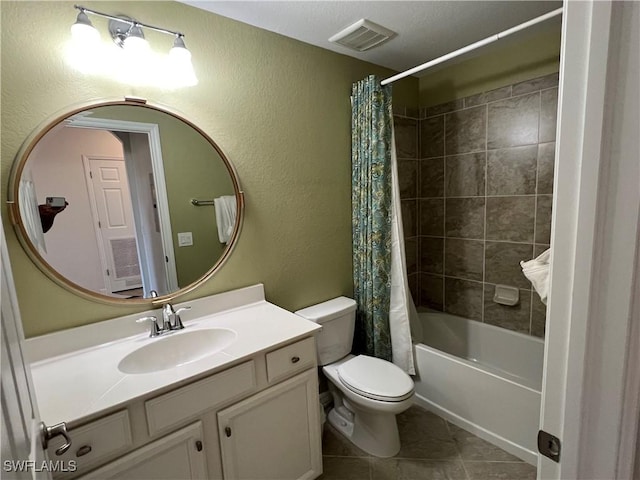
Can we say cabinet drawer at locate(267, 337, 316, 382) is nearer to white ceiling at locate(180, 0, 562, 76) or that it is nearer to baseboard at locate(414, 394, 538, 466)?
baseboard at locate(414, 394, 538, 466)

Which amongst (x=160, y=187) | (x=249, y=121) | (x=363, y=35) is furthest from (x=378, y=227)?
(x=160, y=187)

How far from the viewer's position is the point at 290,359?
4.73 ft

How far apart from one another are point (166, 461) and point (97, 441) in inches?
10.3

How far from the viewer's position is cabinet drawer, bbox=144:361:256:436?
43.9 inches

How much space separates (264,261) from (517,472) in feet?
5.71

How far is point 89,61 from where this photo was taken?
1322mm

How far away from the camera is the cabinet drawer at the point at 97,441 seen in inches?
38.1

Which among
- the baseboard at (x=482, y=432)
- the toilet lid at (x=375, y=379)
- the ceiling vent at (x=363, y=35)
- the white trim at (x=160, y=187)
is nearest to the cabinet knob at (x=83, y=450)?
the white trim at (x=160, y=187)

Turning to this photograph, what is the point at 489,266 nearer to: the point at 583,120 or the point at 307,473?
the point at 307,473

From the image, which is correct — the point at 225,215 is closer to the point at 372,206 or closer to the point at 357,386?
the point at 372,206

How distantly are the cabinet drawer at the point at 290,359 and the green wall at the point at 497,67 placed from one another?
7.04ft

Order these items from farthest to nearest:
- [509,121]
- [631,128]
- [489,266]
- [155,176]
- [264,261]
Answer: [489,266]
[509,121]
[264,261]
[155,176]
[631,128]

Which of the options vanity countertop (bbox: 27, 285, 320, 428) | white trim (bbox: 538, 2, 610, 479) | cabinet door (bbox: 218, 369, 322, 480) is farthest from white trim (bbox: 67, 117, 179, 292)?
white trim (bbox: 538, 2, 610, 479)

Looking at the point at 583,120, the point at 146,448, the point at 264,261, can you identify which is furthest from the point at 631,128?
the point at 264,261
